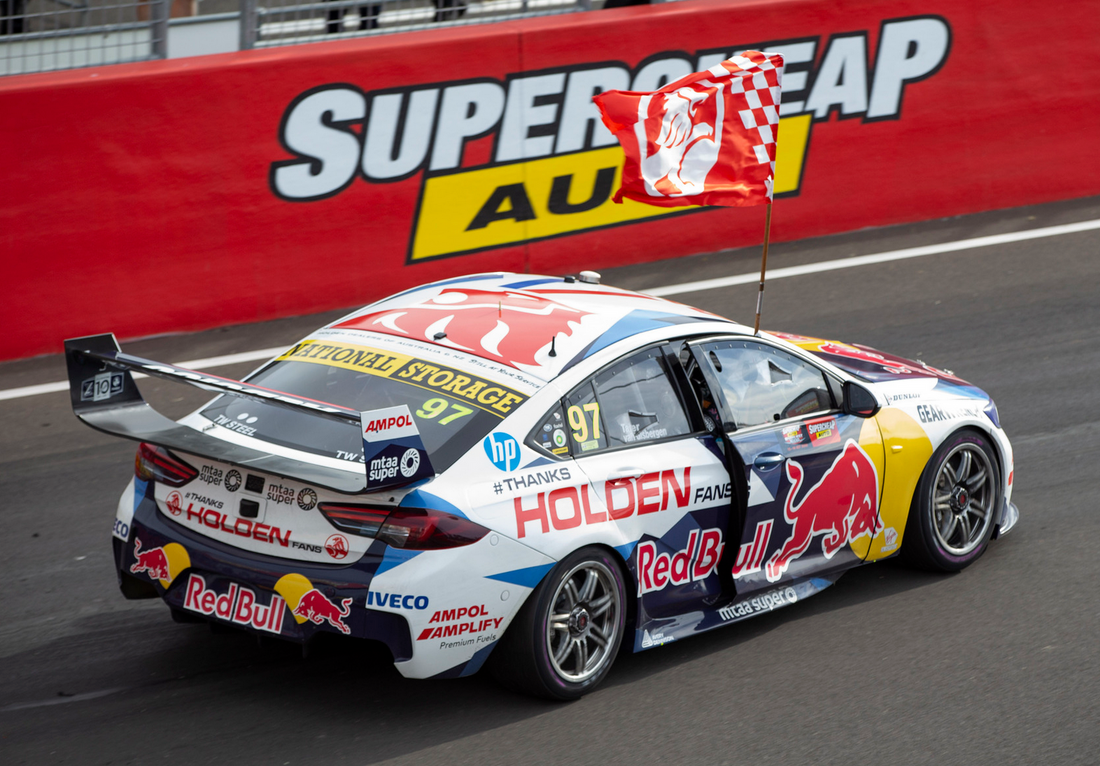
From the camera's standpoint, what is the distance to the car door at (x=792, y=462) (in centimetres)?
591

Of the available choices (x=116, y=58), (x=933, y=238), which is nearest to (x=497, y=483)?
(x=116, y=58)

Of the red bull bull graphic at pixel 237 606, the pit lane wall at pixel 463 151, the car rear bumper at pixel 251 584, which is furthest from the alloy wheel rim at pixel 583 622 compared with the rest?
the pit lane wall at pixel 463 151

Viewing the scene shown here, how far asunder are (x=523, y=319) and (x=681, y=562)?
124 cm

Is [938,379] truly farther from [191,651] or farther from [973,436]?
[191,651]

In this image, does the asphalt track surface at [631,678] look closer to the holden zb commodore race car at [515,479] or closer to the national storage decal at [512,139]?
the holden zb commodore race car at [515,479]

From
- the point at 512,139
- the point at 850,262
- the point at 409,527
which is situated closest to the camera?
the point at 409,527

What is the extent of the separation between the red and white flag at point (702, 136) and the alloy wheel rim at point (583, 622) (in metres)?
2.01

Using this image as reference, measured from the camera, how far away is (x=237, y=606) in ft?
16.7

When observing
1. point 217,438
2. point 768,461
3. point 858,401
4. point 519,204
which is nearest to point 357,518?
point 217,438

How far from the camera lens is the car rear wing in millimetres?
4773

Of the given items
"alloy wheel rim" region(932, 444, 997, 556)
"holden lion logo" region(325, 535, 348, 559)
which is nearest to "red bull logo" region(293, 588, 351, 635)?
"holden lion logo" region(325, 535, 348, 559)

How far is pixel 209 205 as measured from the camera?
32.9 ft

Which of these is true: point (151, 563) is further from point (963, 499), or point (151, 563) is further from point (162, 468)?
point (963, 499)

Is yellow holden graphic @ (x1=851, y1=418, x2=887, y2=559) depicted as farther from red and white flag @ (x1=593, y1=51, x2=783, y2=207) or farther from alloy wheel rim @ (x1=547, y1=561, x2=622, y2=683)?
alloy wheel rim @ (x1=547, y1=561, x2=622, y2=683)
